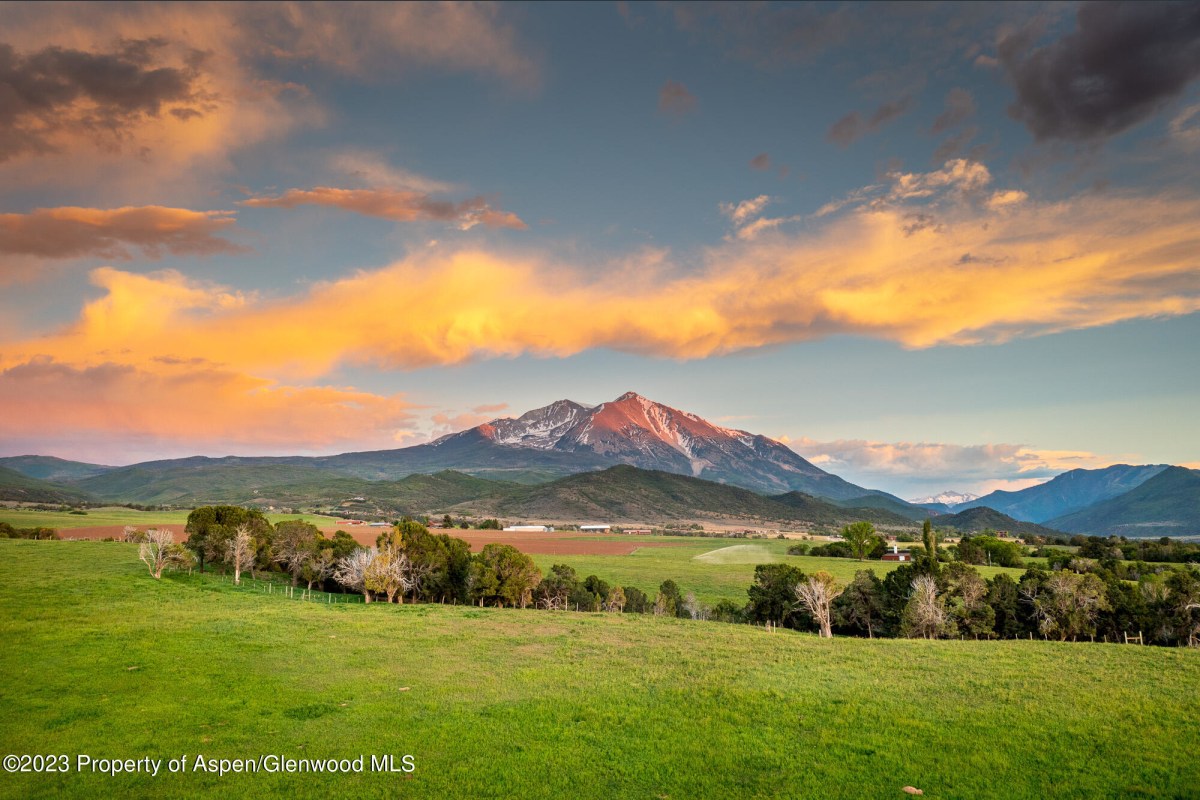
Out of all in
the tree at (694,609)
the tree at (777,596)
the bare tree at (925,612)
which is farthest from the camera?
the tree at (694,609)

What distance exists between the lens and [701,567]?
126688 millimetres

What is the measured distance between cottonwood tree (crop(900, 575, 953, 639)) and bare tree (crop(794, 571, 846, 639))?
265 inches

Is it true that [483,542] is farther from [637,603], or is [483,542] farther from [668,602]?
[668,602]

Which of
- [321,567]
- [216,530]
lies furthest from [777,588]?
[216,530]

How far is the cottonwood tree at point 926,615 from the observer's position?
54125 millimetres

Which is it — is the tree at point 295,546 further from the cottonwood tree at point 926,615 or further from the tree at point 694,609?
the cottonwood tree at point 926,615

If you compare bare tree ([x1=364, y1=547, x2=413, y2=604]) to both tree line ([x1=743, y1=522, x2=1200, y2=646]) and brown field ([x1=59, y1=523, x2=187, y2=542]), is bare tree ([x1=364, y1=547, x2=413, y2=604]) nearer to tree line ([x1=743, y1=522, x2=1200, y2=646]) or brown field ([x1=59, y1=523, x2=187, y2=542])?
tree line ([x1=743, y1=522, x2=1200, y2=646])

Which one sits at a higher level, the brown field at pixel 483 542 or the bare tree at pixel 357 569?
the bare tree at pixel 357 569

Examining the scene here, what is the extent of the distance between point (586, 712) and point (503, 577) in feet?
155

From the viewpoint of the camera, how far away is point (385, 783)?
15688 mm

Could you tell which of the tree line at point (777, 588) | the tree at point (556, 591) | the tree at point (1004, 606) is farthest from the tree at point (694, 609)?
the tree at point (1004, 606)

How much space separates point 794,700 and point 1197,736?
12.9 meters

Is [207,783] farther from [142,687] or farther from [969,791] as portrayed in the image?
[969,791]

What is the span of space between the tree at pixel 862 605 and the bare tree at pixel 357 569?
50.9 meters
